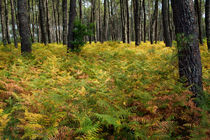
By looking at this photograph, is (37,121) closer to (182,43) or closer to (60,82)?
(60,82)

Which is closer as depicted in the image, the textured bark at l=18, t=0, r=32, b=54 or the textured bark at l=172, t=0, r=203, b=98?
the textured bark at l=172, t=0, r=203, b=98

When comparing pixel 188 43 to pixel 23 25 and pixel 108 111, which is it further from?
pixel 23 25

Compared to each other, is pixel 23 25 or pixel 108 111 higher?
pixel 23 25

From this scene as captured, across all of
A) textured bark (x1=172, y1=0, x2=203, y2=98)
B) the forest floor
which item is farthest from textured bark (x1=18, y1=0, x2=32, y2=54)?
textured bark (x1=172, y1=0, x2=203, y2=98)

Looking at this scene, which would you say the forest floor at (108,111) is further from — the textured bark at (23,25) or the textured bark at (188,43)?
the textured bark at (23,25)

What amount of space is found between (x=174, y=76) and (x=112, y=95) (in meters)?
1.83

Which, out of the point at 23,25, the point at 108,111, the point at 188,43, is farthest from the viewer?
the point at 23,25

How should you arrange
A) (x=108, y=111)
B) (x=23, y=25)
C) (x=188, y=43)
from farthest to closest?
(x=23, y=25), (x=188, y=43), (x=108, y=111)

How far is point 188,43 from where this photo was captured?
348 centimetres

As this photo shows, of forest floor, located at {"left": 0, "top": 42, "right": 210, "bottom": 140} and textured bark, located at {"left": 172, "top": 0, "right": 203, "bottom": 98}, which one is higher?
textured bark, located at {"left": 172, "top": 0, "right": 203, "bottom": 98}

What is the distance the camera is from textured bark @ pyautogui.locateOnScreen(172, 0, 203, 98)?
11.3ft

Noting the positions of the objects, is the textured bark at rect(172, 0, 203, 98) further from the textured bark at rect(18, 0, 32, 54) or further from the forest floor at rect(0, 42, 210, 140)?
the textured bark at rect(18, 0, 32, 54)

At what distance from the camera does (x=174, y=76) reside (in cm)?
432

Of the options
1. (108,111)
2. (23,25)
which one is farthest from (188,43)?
(23,25)
